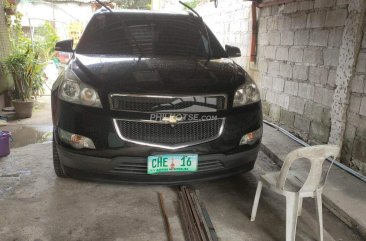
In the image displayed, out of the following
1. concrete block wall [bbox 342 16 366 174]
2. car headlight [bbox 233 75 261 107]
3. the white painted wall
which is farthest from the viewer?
the white painted wall

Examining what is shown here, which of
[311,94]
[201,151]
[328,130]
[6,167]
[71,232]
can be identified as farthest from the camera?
[311,94]

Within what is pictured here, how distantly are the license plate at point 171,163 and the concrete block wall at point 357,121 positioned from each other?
1.99 meters

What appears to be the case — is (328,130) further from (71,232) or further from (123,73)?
(71,232)

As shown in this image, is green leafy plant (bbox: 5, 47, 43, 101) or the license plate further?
green leafy plant (bbox: 5, 47, 43, 101)

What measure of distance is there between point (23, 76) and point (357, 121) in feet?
17.5

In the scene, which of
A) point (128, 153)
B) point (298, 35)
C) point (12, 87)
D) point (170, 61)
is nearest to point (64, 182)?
point (128, 153)

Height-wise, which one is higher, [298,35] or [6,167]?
[298,35]

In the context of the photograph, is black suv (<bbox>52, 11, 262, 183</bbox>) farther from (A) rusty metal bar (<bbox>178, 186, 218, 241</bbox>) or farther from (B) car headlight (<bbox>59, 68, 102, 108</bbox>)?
(A) rusty metal bar (<bbox>178, 186, 218, 241</bbox>)

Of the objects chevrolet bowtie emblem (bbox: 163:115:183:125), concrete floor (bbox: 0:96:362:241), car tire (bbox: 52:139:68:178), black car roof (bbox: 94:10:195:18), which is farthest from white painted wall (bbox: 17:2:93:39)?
chevrolet bowtie emblem (bbox: 163:115:183:125)

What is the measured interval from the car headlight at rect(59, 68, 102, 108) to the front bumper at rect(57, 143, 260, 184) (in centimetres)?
39

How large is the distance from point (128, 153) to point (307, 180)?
126 centimetres

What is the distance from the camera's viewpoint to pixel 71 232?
2381mm

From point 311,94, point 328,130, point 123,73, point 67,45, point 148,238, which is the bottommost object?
point 148,238

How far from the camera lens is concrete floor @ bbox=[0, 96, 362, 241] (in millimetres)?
2410
